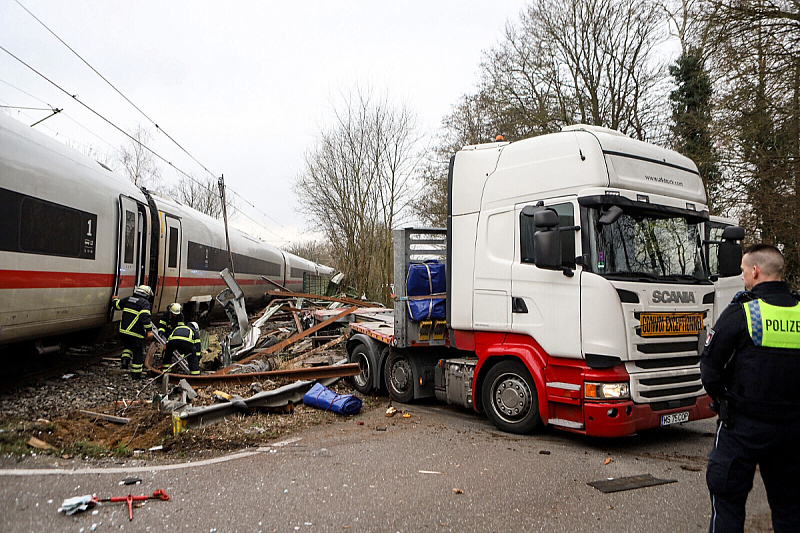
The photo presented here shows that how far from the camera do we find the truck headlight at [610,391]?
5.09 meters

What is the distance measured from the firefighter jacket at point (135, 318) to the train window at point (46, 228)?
1.05 meters

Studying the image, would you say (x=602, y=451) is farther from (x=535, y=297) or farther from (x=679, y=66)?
(x=679, y=66)

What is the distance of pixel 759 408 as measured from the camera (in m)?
2.87

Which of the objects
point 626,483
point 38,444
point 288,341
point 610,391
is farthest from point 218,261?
point 626,483

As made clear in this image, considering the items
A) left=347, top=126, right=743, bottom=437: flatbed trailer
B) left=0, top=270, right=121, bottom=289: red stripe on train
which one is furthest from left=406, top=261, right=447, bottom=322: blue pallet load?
left=0, top=270, right=121, bottom=289: red stripe on train

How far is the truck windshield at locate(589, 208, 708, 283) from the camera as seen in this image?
5242 millimetres

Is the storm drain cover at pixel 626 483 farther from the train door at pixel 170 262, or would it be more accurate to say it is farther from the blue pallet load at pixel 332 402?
the train door at pixel 170 262

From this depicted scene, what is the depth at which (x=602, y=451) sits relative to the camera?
18.0 feet

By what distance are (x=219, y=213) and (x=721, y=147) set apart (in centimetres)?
4586

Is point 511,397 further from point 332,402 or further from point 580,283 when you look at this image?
point 332,402

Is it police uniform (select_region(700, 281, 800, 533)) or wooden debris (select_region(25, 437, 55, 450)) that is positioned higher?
police uniform (select_region(700, 281, 800, 533))

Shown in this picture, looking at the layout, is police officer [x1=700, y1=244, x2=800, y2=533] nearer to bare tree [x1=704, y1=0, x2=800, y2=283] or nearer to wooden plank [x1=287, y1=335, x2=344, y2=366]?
wooden plank [x1=287, y1=335, x2=344, y2=366]

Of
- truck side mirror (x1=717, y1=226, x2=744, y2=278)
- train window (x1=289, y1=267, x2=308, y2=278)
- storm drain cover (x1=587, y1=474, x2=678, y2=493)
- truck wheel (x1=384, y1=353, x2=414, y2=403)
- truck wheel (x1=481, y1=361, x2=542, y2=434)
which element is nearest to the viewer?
storm drain cover (x1=587, y1=474, x2=678, y2=493)

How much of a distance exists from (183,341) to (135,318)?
1130mm
